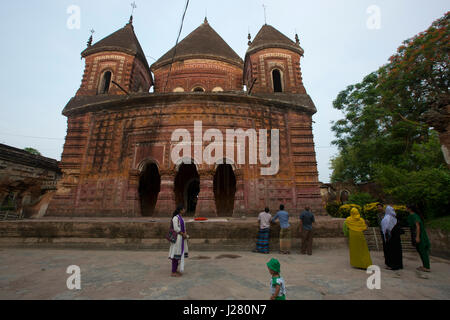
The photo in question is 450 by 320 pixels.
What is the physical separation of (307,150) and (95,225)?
10.0 meters

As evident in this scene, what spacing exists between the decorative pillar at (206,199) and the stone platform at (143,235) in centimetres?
334

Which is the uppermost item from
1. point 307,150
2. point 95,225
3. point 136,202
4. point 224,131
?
point 224,131

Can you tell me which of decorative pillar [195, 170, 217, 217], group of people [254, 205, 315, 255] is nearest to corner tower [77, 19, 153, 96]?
decorative pillar [195, 170, 217, 217]

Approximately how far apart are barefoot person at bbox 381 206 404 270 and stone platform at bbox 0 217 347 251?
6.48 ft

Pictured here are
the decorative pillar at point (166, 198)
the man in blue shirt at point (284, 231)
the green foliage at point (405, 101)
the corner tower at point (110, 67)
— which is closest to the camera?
the man in blue shirt at point (284, 231)

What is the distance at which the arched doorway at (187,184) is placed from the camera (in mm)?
13683

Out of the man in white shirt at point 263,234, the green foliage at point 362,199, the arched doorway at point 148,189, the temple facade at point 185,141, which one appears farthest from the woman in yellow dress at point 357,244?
the arched doorway at point 148,189

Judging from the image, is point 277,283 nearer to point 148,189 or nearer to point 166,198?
point 166,198

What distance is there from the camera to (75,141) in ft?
38.5

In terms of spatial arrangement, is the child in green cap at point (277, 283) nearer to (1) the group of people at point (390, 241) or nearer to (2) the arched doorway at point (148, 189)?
(1) the group of people at point (390, 241)

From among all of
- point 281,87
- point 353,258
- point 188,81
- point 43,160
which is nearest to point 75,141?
point 43,160

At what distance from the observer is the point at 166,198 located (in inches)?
399

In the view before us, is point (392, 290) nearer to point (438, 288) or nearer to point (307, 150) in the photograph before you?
point (438, 288)

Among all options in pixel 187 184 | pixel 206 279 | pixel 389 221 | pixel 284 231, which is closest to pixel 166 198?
pixel 187 184
